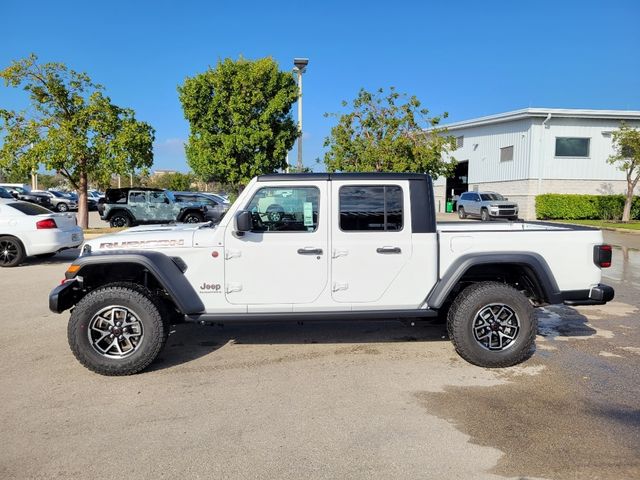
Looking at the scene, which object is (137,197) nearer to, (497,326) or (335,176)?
(335,176)

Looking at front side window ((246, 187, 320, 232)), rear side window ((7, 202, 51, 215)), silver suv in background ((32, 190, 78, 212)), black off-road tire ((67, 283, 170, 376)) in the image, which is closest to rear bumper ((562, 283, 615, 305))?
front side window ((246, 187, 320, 232))

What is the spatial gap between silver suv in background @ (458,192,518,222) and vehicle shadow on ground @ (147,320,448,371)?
22442 millimetres

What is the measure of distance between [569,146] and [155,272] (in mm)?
31548

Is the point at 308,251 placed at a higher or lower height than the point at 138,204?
lower

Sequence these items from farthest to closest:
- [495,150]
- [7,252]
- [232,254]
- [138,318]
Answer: [495,150]
[7,252]
[232,254]
[138,318]

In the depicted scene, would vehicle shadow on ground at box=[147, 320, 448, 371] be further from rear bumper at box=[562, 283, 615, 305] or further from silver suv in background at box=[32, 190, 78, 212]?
silver suv in background at box=[32, 190, 78, 212]

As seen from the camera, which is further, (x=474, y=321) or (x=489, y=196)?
(x=489, y=196)

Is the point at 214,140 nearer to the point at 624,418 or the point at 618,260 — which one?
the point at 618,260

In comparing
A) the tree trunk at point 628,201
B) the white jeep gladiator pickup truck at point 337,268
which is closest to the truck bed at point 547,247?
the white jeep gladiator pickup truck at point 337,268

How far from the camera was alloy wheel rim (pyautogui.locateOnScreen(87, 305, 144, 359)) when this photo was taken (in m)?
4.41

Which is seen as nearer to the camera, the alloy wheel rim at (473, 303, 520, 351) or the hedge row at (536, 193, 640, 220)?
the alloy wheel rim at (473, 303, 520, 351)

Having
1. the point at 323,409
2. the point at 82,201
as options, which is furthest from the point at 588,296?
the point at 82,201

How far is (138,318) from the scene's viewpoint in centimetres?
440

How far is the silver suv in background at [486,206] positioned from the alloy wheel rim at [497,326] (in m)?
23.4
